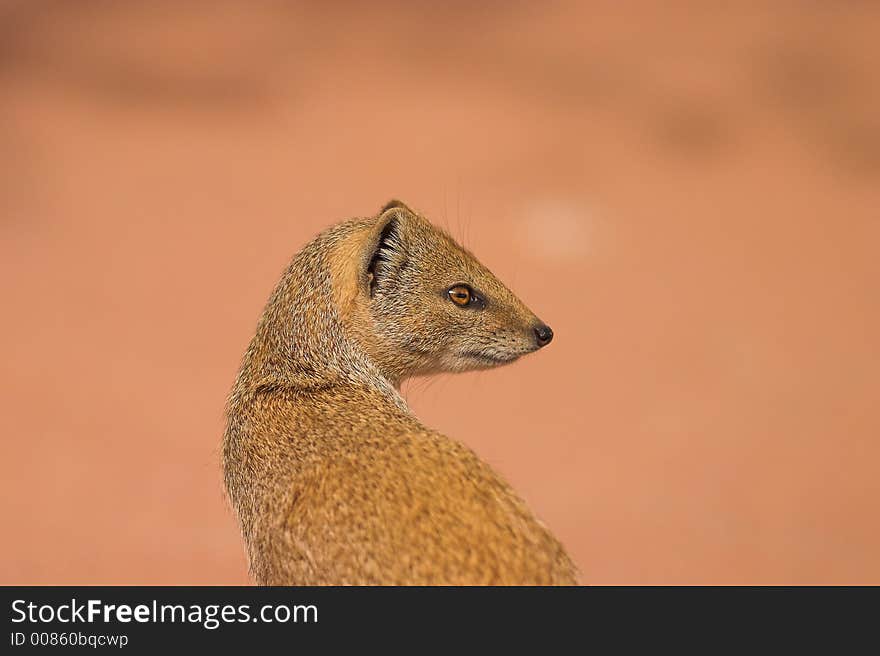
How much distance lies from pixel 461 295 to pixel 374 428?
1.62ft

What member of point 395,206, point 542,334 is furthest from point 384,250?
point 542,334

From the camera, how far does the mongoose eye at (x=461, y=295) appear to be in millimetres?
2226

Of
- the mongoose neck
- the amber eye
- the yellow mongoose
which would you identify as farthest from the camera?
the amber eye

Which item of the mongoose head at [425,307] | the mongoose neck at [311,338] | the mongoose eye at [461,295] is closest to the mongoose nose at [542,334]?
the mongoose head at [425,307]

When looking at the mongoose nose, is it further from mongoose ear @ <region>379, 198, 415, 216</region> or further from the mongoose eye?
mongoose ear @ <region>379, 198, 415, 216</region>

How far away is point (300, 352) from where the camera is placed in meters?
2.14

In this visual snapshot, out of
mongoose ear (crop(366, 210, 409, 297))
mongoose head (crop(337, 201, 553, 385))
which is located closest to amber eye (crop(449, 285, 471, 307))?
mongoose head (crop(337, 201, 553, 385))

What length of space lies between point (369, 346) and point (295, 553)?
58 cm

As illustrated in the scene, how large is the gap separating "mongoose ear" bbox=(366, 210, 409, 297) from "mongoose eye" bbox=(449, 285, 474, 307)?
0.14 metres

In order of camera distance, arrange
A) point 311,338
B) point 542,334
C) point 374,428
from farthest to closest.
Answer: point 542,334
point 311,338
point 374,428

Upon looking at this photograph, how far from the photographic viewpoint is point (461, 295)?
7.34 ft

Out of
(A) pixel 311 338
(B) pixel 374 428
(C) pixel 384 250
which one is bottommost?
(B) pixel 374 428

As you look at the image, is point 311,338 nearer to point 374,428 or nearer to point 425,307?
point 425,307

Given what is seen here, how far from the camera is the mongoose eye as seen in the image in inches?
87.6
